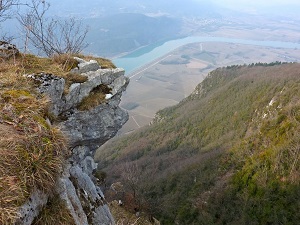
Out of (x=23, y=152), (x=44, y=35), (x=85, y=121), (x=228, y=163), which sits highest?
(x=44, y=35)

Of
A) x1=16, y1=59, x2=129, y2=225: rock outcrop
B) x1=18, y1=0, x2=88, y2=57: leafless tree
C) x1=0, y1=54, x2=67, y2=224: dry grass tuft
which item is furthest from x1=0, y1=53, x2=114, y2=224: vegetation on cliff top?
x1=18, y1=0, x2=88, y2=57: leafless tree

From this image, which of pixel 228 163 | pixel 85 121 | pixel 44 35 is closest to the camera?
pixel 85 121

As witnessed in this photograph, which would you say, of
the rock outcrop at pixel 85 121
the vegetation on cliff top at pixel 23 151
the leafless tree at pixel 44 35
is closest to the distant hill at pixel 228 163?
the leafless tree at pixel 44 35

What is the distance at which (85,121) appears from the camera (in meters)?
10.6

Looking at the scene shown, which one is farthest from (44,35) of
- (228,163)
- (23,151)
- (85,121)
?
(228,163)

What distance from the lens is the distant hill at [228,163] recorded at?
30.9 meters

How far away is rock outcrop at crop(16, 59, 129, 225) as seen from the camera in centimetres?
662

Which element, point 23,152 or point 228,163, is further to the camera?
point 228,163

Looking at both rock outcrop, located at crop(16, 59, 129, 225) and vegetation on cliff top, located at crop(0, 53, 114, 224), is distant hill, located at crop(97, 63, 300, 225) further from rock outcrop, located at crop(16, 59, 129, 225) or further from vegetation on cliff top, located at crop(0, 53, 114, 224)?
vegetation on cliff top, located at crop(0, 53, 114, 224)

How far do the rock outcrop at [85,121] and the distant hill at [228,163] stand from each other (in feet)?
55.6

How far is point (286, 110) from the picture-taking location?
41531 millimetres

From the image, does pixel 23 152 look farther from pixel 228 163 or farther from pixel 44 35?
pixel 228 163

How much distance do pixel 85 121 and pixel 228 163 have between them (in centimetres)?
3780

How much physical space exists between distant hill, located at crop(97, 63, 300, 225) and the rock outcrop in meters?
17.0
